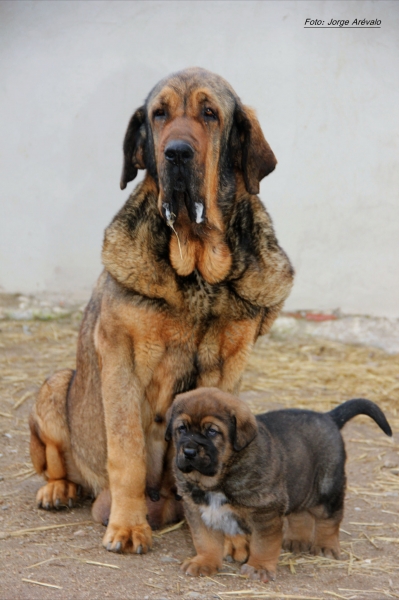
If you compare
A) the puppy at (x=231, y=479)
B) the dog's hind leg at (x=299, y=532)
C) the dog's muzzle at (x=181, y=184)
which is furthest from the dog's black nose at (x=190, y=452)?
the dog's muzzle at (x=181, y=184)

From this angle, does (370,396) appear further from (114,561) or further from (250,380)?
(114,561)

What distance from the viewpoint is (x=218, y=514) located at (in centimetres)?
389

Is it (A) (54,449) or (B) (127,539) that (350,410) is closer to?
(B) (127,539)

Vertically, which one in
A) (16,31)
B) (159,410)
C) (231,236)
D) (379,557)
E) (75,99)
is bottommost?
(379,557)

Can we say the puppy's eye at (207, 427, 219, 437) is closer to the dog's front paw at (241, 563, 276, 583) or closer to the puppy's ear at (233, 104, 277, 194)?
the dog's front paw at (241, 563, 276, 583)

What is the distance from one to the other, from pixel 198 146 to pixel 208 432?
1.41 meters

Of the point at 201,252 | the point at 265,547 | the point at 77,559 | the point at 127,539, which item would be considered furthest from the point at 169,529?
the point at 201,252

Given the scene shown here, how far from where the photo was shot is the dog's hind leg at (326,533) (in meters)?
4.27

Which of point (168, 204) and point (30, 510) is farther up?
point (168, 204)

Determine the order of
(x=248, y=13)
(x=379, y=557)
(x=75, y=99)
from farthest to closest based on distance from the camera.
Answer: (x=75, y=99)
(x=248, y=13)
(x=379, y=557)

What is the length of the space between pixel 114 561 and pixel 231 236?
177 centimetres

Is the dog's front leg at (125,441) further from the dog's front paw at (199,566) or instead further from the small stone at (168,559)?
the dog's front paw at (199,566)

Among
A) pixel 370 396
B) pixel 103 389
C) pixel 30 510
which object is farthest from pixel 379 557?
pixel 370 396

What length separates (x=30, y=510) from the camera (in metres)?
4.73
